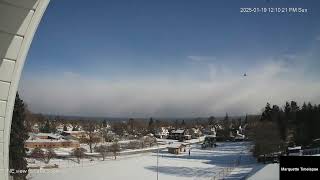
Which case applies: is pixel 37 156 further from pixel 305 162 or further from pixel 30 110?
pixel 305 162

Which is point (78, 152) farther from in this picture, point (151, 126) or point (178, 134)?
point (178, 134)

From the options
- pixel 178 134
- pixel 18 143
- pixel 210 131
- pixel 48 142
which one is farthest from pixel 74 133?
pixel 210 131

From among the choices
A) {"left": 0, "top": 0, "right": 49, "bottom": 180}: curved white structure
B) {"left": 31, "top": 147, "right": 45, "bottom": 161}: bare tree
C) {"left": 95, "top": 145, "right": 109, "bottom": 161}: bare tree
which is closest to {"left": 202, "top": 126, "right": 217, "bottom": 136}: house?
{"left": 95, "top": 145, "right": 109, "bottom": 161}: bare tree

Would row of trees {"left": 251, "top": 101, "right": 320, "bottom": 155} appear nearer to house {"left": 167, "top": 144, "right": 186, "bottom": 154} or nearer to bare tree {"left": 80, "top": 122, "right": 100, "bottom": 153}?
house {"left": 167, "top": 144, "right": 186, "bottom": 154}

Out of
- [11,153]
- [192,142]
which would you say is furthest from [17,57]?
[192,142]

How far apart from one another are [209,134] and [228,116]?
0.82ft

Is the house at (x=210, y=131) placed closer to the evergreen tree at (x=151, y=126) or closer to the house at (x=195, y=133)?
the house at (x=195, y=133)

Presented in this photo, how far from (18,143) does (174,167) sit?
1398mm

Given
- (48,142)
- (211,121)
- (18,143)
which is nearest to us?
(18,143)

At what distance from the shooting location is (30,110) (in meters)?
4.09

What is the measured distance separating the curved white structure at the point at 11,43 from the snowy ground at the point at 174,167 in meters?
1.71

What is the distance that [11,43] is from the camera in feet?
6.95

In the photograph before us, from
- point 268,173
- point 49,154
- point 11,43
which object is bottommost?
point 268,173

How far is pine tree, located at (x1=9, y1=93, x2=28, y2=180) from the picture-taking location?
12.7 ft
